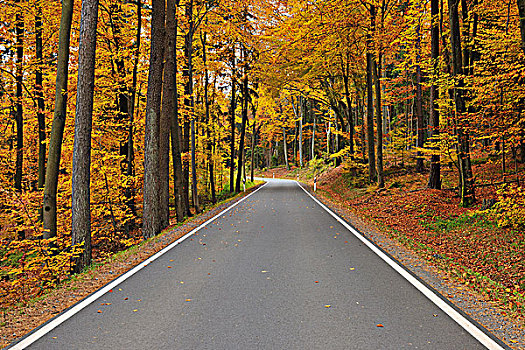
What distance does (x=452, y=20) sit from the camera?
464 inches

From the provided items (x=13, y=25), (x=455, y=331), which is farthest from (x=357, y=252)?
(x=13, y=25)

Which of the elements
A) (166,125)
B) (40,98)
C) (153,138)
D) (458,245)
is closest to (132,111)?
(166,125)

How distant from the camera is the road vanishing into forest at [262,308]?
3791 millimetres

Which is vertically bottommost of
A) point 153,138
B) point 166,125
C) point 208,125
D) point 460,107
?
point 153,138

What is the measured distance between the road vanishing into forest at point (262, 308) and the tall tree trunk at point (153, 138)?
14.5ft

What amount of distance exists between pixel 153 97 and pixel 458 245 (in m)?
9.97

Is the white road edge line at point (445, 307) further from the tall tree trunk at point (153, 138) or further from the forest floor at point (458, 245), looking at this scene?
the tall tree trunk at point (153, 138)

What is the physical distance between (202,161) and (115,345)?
22.7 metres

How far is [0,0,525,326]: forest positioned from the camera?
8.79 metres

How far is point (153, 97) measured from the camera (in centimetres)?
1216

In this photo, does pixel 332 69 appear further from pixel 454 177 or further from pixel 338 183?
pixel 454 177

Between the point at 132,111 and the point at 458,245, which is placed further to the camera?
the point at 132,111

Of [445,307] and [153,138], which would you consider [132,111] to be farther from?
[445,307]

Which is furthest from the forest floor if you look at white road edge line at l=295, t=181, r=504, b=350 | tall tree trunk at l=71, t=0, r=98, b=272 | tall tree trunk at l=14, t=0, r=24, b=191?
tall tree trunk at l=14, t=0, r=24, b=191
